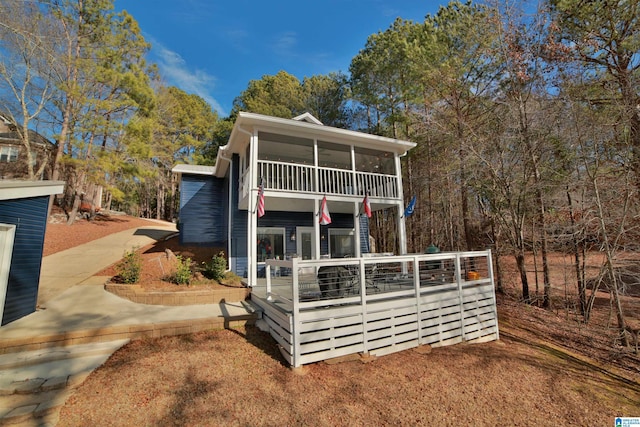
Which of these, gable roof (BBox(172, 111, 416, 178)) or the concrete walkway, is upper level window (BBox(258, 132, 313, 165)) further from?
the concrete walkway

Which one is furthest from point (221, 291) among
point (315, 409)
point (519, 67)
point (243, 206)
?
point (519, 67)

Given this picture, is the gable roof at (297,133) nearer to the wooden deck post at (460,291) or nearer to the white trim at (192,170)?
the white trim at (192,170)

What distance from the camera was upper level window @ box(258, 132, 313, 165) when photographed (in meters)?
8.39

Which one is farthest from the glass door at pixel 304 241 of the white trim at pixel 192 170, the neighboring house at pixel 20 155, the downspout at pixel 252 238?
the neighboring house at pixel 20 155

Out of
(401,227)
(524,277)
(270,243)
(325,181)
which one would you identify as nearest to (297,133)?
(325,181)

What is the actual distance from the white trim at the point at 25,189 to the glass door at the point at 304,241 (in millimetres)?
6845

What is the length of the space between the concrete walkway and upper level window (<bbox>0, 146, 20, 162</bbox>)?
1859 centimetres

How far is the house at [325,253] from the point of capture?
460cm

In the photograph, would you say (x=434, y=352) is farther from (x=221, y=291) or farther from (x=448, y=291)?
(x=221, y=291)

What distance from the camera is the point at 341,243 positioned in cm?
1118

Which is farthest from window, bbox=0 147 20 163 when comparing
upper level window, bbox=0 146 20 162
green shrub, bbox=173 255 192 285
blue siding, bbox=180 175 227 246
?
green shrub, bbox=173 255 192 285

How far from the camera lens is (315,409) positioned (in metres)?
3.32

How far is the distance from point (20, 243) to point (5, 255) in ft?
1.09

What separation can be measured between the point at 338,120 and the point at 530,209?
14.2 meters
